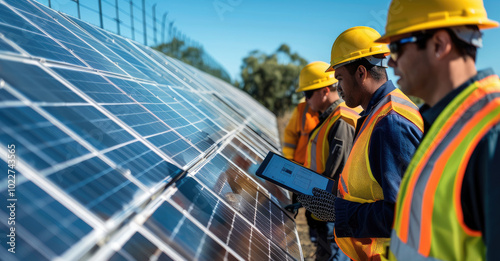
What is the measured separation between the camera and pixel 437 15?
62.7 inches

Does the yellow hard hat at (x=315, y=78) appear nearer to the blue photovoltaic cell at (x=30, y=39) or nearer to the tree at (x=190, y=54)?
the blue photovoltaic cell at (x=30, y=39)

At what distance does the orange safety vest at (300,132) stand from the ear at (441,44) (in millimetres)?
4202

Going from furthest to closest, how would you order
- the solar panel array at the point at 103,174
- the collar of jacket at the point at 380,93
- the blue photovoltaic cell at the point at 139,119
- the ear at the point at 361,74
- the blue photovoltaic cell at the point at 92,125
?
the ear at the point at 361,74, the collar of jacket at the point at 380,93, the blue photovoltaic cell at the point at 139,119, the blue photovoltaic cell at the point at 92,125, the solar panel array at the point at 103,174

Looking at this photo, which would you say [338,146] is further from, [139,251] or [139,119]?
[139,251]

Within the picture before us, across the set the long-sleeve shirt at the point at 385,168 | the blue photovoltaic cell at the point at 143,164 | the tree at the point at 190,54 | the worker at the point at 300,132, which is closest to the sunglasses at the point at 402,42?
the long-sleeve shirt at the point at 385,168

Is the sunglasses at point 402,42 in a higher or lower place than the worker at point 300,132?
higher

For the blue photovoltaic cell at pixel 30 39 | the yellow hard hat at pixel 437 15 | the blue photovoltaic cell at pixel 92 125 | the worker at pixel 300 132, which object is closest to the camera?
the yellow hard hat at pixel 437 15

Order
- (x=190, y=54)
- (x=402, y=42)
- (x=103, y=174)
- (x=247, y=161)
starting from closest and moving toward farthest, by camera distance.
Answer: (x=402, y=42) < (x=103, y=174) < (x=247, y=161) < (x=190, y=54)

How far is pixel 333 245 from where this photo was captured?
4398 millimetres

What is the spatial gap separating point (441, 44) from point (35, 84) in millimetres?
2119

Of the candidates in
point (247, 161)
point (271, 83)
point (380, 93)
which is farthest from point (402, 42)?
point (271, 83)

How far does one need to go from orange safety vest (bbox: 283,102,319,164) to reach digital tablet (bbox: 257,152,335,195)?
2.55 m

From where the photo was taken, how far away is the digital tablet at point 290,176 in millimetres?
3062

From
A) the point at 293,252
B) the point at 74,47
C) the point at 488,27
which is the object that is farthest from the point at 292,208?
the point at 74,47
